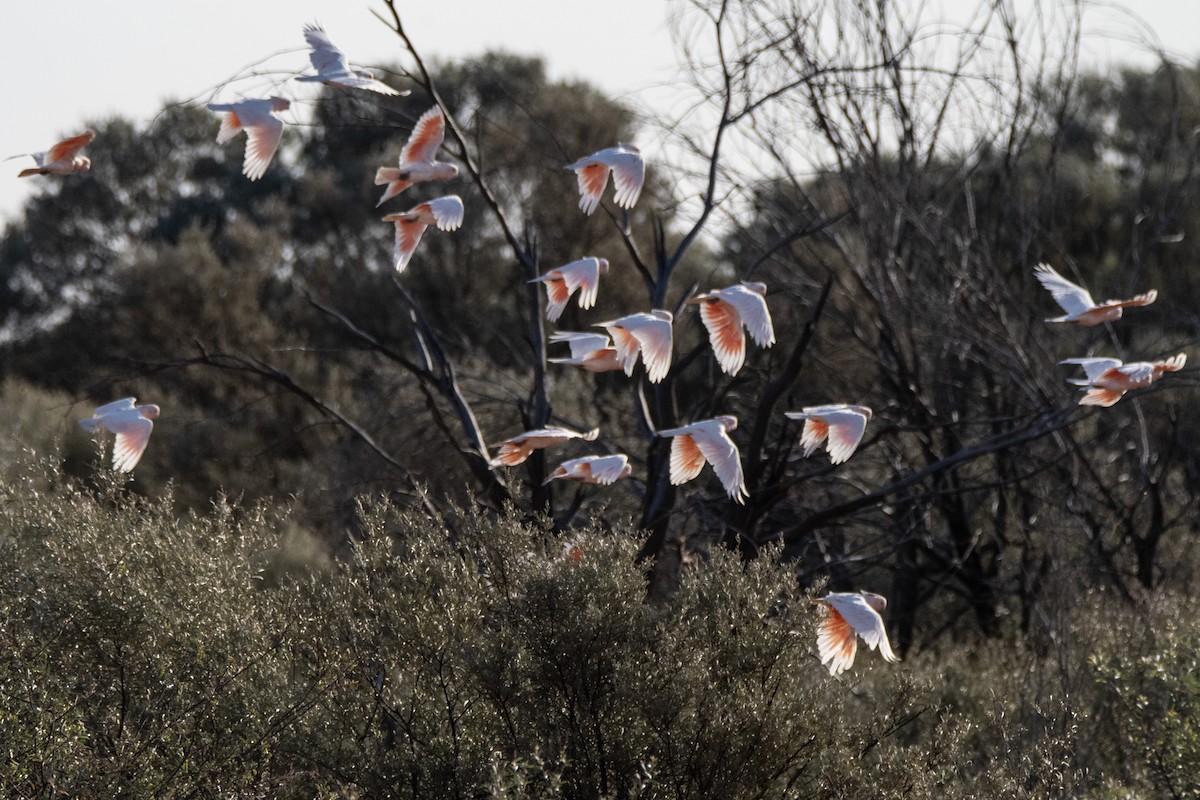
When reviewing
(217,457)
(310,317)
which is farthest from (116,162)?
(217,457)

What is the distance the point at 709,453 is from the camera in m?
4.48

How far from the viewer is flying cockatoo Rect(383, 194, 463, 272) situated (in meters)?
5.12

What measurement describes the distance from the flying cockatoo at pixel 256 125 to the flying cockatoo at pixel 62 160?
455mm

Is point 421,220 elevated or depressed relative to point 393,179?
depressed

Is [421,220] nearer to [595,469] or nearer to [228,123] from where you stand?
[228,123]

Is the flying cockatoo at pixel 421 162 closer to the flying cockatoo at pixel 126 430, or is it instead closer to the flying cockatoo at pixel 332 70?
the flying cockatoo at pixel 332 70

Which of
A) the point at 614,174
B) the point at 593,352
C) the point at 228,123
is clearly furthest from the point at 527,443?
the point at 228,123

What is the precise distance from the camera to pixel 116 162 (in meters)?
26.1

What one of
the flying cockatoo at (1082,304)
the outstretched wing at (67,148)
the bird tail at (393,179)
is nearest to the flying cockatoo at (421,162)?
the bird tail at (393,179)

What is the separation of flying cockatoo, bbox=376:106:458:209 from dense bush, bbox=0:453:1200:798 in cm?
134

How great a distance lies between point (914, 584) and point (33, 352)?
17.4 m

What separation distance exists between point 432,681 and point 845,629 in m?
1.17

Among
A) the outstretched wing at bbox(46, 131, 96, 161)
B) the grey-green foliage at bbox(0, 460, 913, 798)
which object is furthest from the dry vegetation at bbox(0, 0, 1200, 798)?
the outstretched wing at bbox(46, 131, 96, 161)

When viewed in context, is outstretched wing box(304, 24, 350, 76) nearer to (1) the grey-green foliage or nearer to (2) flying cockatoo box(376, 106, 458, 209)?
(2) flying cockatoo box(376, 106, 458, 209)
